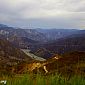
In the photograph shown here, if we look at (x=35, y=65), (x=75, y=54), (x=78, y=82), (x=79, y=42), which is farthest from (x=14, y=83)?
(x=79, y=42)

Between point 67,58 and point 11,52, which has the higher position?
point 67,58

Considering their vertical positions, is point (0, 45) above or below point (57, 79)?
below

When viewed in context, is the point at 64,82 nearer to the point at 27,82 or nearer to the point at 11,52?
the point at 27,82

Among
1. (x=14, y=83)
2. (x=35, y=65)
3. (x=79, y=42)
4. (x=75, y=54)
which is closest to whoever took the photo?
(x=14, y=83)

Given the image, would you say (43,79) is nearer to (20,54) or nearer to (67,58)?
(67,58)

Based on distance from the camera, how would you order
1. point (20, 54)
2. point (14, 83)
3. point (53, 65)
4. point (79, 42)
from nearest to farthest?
point (14, 83) → point (53, 65) → point (20, 54) → point (79, 42)

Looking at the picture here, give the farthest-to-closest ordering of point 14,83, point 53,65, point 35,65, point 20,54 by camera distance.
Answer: point 20,54 < point 35,65 < point 53,65 < point 14,83

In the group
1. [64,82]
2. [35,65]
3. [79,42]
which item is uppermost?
[64,82]

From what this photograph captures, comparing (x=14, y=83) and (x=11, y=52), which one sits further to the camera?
(x=11, y=52)

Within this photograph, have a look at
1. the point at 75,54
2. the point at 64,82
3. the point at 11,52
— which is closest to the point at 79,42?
the point at 11,52
